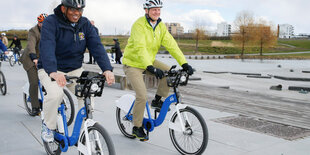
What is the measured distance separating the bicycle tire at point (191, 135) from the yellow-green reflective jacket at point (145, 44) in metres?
0.82

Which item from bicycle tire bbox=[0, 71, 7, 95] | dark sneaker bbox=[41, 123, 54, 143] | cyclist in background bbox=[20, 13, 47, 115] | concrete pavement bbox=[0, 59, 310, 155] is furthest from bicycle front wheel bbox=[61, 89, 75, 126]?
bicycle tire bbox=[0, 71, 7, 95]

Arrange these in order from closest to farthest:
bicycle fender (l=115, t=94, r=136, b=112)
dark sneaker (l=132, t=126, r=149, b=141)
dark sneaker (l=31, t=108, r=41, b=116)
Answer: dark sneaker (l=132, t=126, r=149, b=141) → bicycle fender (l=115, t=94, r=136, b=112) → dark sneaker (l=31, t=108, r=41, b=116)

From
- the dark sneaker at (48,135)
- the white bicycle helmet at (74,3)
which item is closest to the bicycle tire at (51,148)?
the dark sneaker at (48,135)

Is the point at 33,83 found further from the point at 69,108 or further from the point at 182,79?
the point at 182,79

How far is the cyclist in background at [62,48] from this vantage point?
3.24m

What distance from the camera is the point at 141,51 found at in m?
4.31

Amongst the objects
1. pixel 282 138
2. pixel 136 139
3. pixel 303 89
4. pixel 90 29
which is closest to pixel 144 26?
pixel 90 29

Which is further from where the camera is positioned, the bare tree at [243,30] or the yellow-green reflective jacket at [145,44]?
the bare tree at [243,30]

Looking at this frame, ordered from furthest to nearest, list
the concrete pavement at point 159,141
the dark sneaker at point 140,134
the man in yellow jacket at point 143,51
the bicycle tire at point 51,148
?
the dark sneaker at point 140,134 < the man in yellow jacket at point 143,51 < the concrete pavement at point 159,141 < the bicycle tire at point 51,148

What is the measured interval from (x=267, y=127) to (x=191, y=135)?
2085 mm

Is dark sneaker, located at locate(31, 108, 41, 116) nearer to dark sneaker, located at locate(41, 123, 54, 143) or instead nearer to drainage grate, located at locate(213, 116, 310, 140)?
dark sneaker, located at locate(41, 123, 54, 143)

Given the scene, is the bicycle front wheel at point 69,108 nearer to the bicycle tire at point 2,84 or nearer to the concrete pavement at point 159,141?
the concrete pavement at point 159,141

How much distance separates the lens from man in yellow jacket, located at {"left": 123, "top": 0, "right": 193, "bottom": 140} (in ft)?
14.1

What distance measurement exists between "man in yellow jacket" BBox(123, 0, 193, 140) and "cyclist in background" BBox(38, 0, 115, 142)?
855 millimetres
